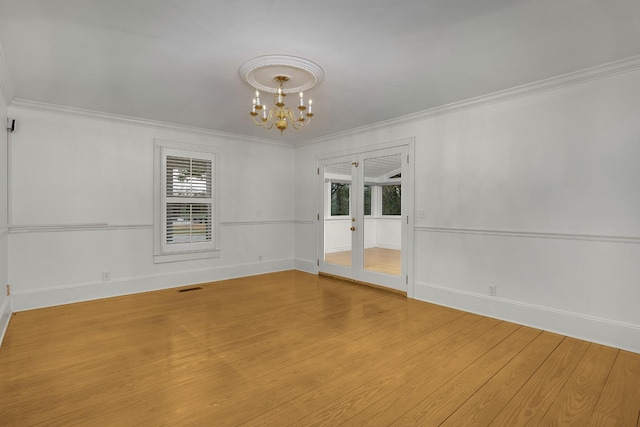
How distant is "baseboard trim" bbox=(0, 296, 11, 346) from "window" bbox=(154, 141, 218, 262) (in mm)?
1661

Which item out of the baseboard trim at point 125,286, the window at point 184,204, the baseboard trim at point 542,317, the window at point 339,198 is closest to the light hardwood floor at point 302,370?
the baseboard trim at point 542,317

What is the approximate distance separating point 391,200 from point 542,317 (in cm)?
232

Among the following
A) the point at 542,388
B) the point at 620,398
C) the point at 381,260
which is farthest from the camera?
the point at 381,260

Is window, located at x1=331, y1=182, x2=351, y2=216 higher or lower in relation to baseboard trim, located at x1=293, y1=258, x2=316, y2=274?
higher

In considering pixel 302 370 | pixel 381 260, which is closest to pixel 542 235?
pixel 381 260

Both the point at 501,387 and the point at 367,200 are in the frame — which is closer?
the point at 501,387

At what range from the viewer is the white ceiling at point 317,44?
211 centimetres

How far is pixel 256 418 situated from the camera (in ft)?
6.32

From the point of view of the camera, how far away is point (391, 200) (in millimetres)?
4859

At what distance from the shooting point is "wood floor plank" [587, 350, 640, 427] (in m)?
1.94

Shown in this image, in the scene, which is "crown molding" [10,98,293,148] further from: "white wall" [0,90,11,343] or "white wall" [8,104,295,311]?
"white wall" [0,90,11,343]

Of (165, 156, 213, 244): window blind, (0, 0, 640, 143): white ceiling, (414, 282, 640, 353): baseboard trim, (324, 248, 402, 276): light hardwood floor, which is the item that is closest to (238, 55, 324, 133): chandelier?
(0, 0, 640, 143): white ceiling

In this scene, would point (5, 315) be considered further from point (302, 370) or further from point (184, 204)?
point (302, 370)

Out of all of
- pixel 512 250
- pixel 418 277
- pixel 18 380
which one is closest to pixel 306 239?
pixel 418 277
